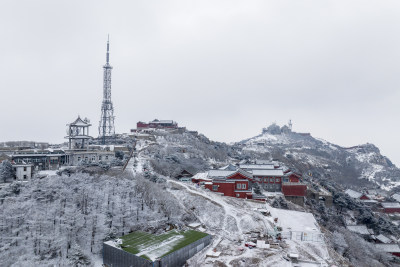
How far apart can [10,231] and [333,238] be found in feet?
136

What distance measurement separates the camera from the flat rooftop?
25.5 metres

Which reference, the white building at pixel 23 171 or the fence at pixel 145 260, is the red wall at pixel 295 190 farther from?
the white building at pixel 23 171

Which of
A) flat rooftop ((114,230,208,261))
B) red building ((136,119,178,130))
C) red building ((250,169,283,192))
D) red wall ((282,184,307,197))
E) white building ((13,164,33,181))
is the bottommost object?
flat rooftop ((114,230,208,261))

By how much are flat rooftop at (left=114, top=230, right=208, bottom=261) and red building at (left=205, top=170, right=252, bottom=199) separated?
17.1 meters

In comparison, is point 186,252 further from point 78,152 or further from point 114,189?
point 78,152

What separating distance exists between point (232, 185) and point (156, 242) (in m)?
22.7

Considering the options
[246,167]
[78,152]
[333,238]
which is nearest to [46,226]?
[78,152]

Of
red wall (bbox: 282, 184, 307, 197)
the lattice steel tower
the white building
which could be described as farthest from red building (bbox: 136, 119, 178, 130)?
the white building

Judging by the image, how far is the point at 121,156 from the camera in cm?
6141

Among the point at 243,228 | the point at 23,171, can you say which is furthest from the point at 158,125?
the point at 243,228

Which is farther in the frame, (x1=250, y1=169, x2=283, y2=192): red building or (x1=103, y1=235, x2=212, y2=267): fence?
(x1=250, y1=169, x2=283, y2=192): red building

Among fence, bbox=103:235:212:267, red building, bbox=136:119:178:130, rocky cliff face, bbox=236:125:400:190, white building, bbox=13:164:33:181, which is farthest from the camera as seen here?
rocky cliff face, bbox=236:125:400:190

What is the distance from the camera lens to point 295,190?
5669 cm

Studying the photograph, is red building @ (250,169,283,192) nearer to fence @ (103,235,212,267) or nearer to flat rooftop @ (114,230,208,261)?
flat rooftop @ (114,230,208,261)
